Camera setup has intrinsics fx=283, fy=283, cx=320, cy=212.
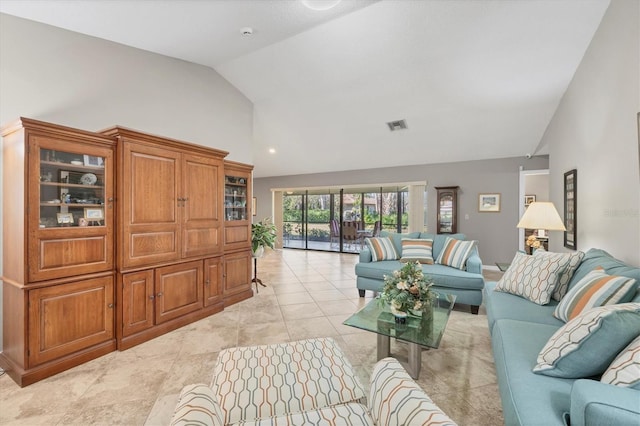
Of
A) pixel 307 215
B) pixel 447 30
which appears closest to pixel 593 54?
pixel 447 30

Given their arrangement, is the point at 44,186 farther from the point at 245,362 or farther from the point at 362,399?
the point at 362,399

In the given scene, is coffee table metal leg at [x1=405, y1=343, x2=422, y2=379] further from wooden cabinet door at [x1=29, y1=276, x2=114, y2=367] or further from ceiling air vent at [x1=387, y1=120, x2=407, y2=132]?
ceiling air vent at [x1=387, y1=120, x2=407, y2=132]

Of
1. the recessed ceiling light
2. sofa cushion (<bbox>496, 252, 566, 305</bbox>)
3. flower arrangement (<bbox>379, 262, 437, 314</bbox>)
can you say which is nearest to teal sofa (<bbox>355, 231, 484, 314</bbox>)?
sofa cushion (<bbox>496, 252, 566, 305</bbox>)

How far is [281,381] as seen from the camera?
139 cm

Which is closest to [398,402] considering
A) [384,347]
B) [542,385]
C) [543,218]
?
[542,385]

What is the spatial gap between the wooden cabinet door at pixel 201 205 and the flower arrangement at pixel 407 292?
6.90ft

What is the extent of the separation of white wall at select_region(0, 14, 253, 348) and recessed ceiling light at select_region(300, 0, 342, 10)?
1.87m

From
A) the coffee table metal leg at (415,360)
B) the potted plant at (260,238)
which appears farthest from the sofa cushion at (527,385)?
the potted plant at (260,238)

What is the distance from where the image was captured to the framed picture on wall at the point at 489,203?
19.7 ft

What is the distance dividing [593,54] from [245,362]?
4.08 meters

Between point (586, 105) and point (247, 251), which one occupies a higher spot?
point (586, 105)

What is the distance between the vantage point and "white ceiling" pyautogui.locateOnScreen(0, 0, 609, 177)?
2586 millimetres

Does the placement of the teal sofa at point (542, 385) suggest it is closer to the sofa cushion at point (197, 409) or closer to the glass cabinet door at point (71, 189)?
the sofa cushion at point (197, 409)

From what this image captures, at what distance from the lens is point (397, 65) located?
12.1ft
